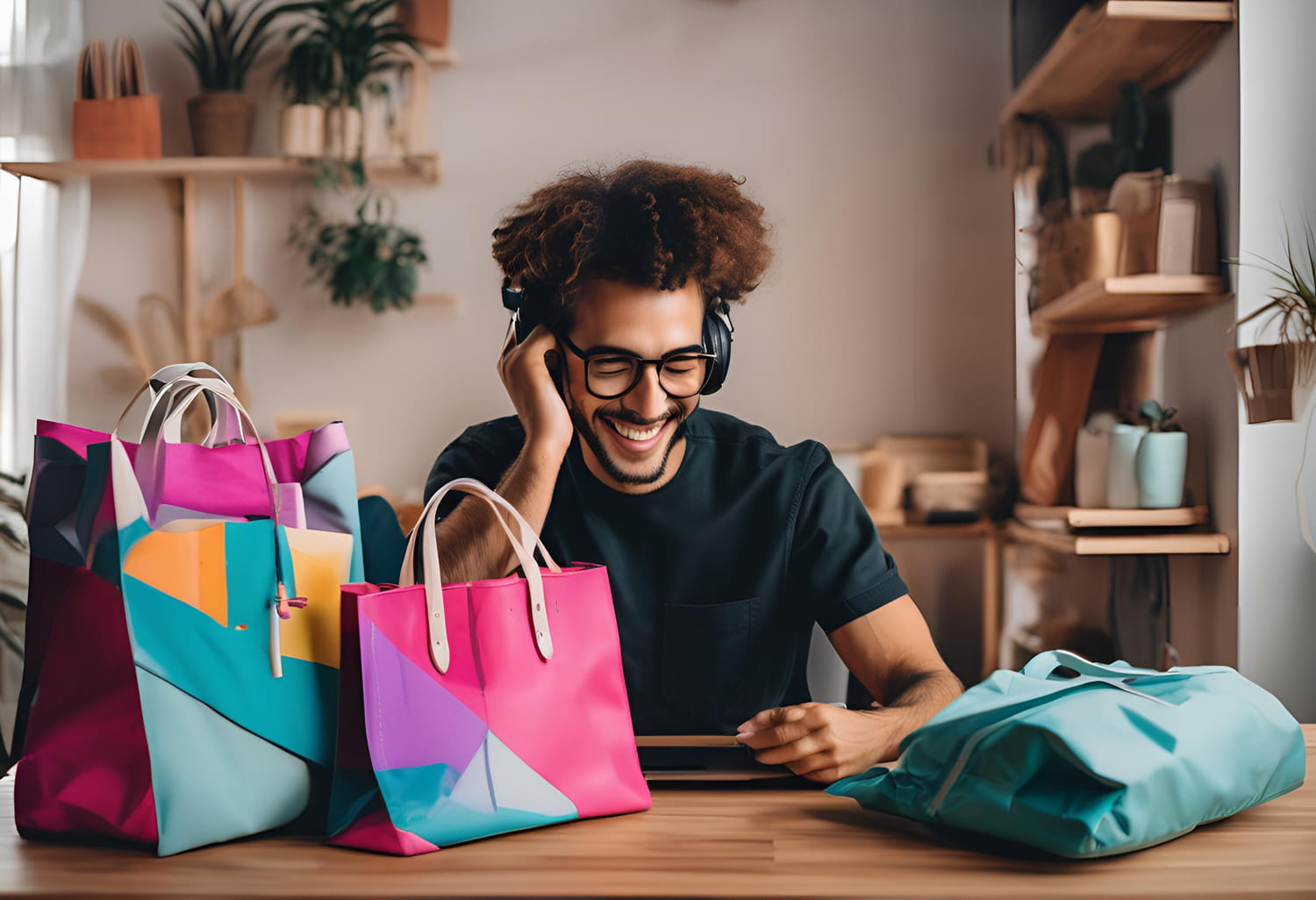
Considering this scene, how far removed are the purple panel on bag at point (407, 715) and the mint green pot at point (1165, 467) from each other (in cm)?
152

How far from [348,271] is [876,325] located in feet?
4.12

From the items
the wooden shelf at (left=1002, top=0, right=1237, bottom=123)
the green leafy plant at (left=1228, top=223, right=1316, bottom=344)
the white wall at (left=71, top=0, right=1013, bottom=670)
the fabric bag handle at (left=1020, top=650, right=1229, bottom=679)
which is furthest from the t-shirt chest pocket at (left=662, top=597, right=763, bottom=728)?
the wooden shelf at (left=1002, top=0, right=1237, bottom=123)

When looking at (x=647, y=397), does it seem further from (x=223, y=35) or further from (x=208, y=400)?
(x=223, y=35)

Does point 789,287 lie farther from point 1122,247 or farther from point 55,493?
point 55,493

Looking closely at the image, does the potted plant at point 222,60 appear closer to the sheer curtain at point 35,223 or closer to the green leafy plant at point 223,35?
the green leafy plant at point 223,35

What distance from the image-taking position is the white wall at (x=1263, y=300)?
61.4 inches

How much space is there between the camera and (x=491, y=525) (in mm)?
1030

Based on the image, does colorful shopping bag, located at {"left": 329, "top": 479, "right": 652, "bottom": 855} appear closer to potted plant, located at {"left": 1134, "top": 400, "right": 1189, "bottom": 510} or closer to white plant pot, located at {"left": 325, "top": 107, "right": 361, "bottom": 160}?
potted plant, located at {"left": 1134, "top": 400, "right": 1189, "bottom": 510}

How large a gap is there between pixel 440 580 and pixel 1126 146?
5.87ft

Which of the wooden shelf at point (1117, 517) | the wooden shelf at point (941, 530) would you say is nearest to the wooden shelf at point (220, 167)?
the wooden shelf at point (941, 530)

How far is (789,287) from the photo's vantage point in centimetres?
231

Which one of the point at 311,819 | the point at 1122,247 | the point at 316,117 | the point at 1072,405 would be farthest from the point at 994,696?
the point at 316,117

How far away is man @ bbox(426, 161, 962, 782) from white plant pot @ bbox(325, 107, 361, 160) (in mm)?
1358

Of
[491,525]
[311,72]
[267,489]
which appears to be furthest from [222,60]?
[267,489]
